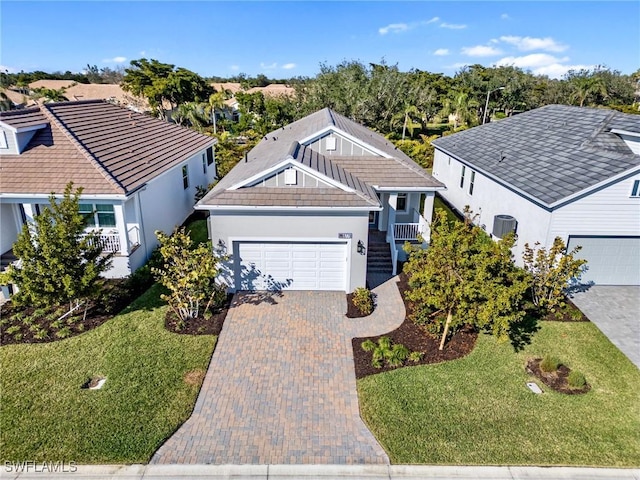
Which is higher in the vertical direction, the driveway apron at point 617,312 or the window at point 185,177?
the window at point 185,177

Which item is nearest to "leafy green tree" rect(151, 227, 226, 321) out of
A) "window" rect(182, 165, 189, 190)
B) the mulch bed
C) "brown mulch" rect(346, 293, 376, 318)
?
"brown mulch" rect(346, 293, 376, 318)

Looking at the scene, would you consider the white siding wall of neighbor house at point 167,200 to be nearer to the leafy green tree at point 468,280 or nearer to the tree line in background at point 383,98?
the tree line in background at point 383,98

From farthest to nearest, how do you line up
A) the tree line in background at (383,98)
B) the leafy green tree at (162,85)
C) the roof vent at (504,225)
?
the leafy green tree at (162,85) < the tree line in background at (383,98) < the roof vent at (504,225)

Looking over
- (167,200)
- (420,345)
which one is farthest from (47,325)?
(420,345)

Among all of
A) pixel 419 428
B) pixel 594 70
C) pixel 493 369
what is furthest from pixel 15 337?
pixel 594 70

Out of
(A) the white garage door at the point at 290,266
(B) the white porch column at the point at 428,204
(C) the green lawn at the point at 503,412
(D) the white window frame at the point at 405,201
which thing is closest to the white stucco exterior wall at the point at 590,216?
(B) the white porch column at the point at 428,204

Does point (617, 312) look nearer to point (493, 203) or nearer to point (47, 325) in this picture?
point (493, 203)
